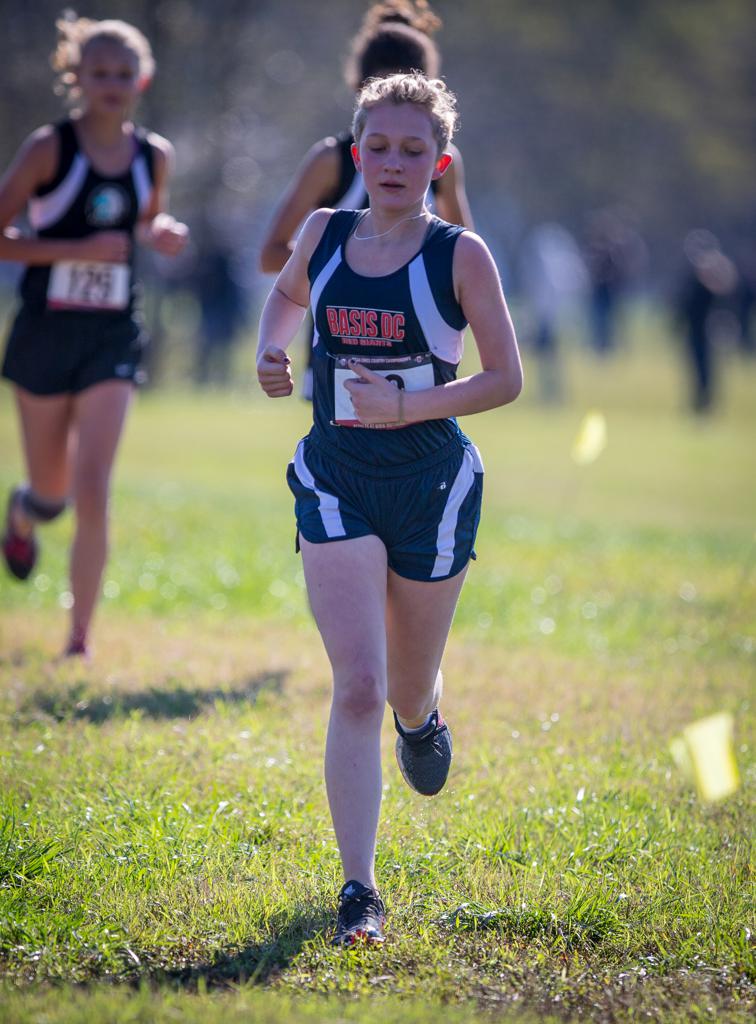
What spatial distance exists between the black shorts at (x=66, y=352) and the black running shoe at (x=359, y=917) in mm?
3402

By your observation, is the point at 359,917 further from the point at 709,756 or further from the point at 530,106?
the point at 530,106

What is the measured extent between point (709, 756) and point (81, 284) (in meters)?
3.60

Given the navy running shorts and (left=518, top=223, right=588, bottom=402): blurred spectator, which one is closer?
the navy running shorts

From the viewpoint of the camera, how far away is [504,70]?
2100 inches

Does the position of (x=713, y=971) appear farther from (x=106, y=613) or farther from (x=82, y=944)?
(x=106, y=613)

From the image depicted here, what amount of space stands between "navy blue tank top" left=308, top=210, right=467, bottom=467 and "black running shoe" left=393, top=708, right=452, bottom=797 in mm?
1004

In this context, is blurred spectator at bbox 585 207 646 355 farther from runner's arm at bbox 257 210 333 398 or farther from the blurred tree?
runner's arm at bbox 257 210 333 398

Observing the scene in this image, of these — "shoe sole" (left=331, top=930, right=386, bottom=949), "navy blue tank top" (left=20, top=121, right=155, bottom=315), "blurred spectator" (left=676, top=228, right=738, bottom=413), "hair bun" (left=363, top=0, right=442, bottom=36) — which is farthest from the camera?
"blurred spectator" (left=676, top=228, right=738, bottom=413)

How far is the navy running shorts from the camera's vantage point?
4000 mm

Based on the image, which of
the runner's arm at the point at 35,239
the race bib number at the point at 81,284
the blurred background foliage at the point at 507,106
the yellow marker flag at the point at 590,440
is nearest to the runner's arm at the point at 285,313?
the runner's arm at the point at 35,239

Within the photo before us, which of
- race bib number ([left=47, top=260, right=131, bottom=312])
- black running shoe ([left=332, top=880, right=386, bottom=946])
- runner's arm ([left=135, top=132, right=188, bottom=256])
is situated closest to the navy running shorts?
black running shoe ([left=332, top=880, right=386, bottom=946])

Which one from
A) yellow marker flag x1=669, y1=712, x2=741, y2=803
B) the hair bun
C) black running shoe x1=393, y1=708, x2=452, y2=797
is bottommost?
yellow marker flag x1=669, y1=712, x2=741, y2=803

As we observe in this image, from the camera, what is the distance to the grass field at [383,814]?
3496 millimetres

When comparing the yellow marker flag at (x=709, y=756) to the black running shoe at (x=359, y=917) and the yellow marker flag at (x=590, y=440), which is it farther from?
the yellow marker flag at (x=590, y=440)
